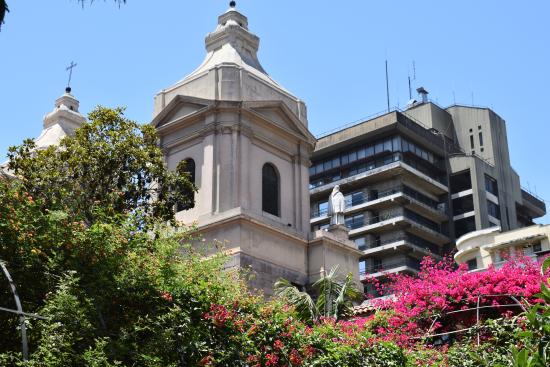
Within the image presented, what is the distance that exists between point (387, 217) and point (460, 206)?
7931 millimetres

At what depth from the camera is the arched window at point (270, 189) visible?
34594mm

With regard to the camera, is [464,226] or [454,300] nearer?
[454,300]

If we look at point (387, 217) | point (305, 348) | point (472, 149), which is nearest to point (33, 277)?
point (305, 348)

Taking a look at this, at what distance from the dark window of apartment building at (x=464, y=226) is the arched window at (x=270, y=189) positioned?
43.2 meters

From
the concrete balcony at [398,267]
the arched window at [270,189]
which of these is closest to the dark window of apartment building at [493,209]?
the concrete balcony at [398,267]

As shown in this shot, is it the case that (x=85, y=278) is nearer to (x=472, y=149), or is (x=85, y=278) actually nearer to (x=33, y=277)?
(x=33, y=277)

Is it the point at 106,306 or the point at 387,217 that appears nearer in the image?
the point at 106,306

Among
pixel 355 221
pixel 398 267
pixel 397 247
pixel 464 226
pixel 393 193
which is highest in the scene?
pixel 393 193

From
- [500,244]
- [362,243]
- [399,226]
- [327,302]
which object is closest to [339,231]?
[327,302]

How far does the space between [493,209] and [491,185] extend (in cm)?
230

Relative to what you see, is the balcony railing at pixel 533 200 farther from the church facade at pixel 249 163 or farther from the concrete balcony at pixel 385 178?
the church facade at pixel 249 163

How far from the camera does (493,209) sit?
77562 mm

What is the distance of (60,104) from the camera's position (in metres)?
43.2

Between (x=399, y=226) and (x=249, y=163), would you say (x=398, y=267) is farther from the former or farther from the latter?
(x=249, y=163)
